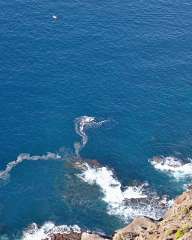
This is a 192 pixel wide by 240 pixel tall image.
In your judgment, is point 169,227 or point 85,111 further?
point 85,111

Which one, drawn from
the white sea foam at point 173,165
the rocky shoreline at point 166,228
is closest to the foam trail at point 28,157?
the white sea foam at point 173,165

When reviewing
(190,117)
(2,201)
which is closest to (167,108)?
(190,117)

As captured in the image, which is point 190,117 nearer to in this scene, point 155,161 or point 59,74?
point 155,161

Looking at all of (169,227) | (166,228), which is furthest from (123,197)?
(169,227)

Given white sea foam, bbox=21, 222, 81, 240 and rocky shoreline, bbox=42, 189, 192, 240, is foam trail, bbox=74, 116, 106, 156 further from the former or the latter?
rocky shoreline, bbox=42, 189, 192, 240

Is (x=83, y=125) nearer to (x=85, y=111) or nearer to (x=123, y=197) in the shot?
(x=85, y=111)

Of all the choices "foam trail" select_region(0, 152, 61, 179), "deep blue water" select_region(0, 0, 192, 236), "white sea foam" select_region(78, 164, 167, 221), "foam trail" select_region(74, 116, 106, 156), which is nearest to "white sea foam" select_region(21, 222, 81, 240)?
"deep blue water" select_region(0, 0, 192, 236)

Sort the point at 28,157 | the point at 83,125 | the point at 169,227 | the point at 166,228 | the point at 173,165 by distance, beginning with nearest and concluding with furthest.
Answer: the point at 169,227, the point at 166,228, the point at 173,165, the point at 28,157, the point at 83,125
